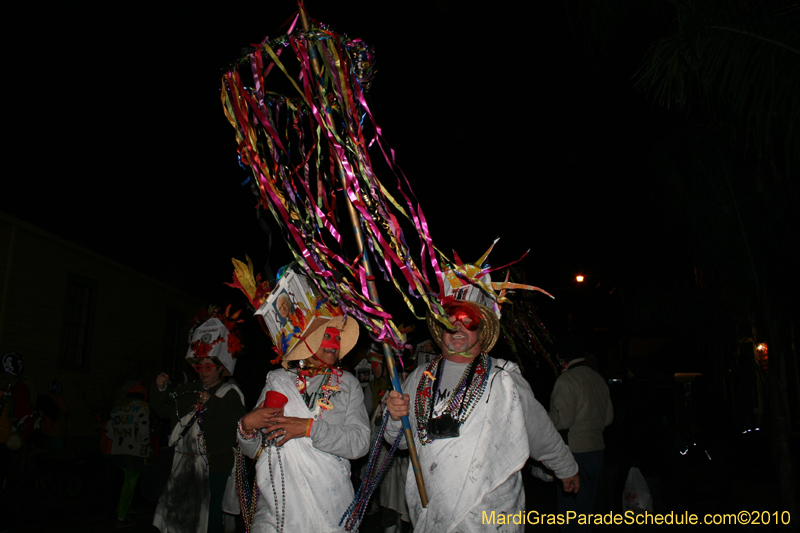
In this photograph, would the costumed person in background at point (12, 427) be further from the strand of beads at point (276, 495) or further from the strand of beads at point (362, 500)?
the strand of beads at point (362, 500)

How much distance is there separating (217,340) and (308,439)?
192 cm

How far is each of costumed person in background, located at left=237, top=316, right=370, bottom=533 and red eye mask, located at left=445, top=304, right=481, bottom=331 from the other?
74 centimetres

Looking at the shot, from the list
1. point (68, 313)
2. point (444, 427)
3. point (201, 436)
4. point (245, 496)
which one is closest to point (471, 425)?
point (444, 427)

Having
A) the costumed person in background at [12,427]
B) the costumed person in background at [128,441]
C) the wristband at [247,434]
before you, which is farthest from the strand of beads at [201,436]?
the costumed person in background at [128,441]

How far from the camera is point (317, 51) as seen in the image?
3088 millimetres

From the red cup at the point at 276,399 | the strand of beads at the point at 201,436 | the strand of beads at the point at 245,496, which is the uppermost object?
the red cup at the point at 276,399

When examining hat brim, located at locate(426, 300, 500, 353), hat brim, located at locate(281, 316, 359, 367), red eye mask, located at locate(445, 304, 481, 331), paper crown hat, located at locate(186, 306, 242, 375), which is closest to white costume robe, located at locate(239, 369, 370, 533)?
hat brim, located at locate(281, 316, 359, 367)

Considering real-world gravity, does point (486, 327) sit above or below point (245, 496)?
above

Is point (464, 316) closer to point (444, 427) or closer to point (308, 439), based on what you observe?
point (444, 427)

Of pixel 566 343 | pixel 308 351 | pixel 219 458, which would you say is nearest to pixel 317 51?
pixel 308 351

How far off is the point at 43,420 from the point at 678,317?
8.98 meters

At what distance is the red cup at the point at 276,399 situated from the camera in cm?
332

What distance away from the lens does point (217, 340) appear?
5.10 meters

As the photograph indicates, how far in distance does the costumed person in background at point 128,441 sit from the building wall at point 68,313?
143cm
